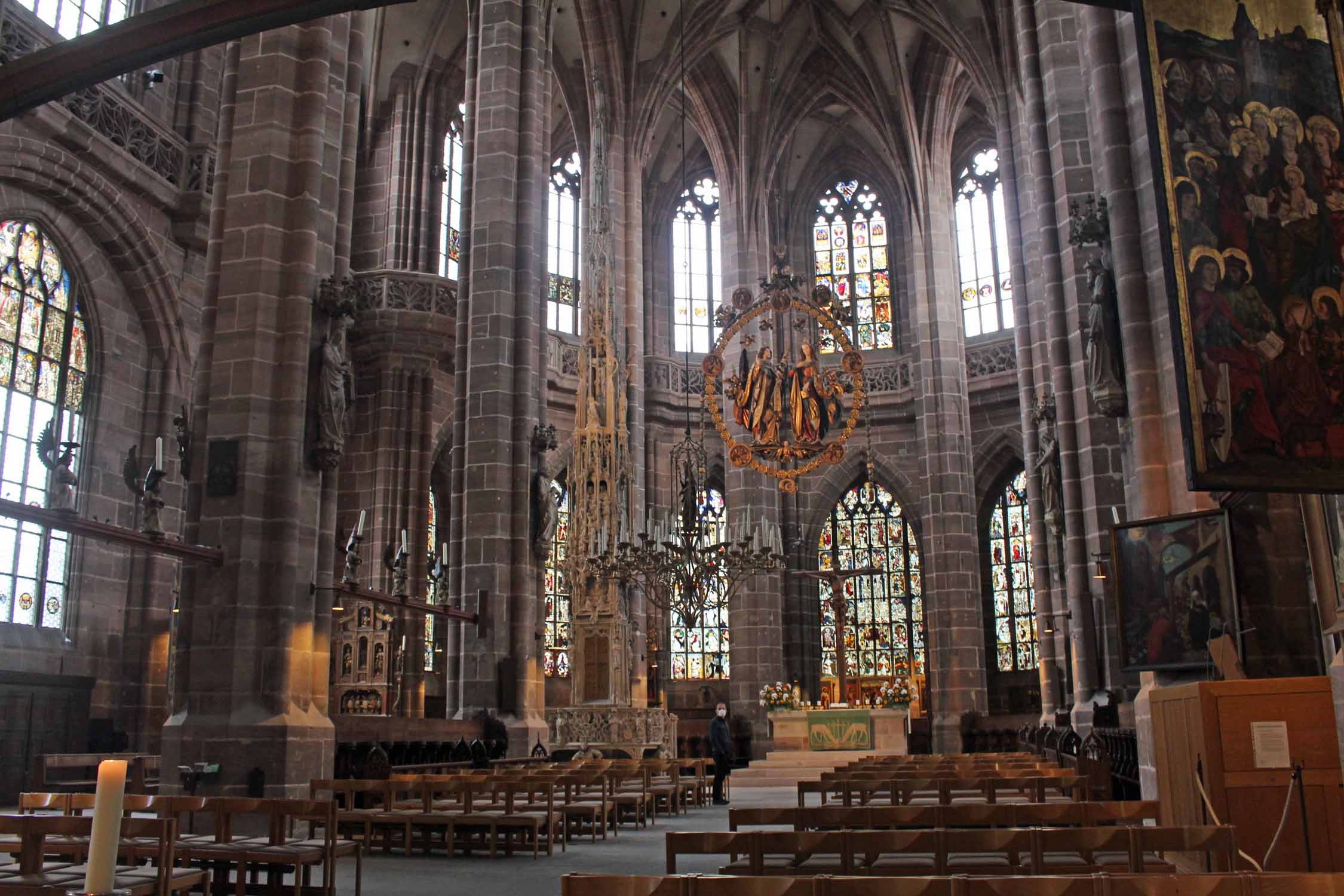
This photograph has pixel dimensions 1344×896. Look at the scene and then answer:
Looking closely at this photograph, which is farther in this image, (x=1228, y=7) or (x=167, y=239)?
(x=167, y=239)

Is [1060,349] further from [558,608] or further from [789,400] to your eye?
[558,608]

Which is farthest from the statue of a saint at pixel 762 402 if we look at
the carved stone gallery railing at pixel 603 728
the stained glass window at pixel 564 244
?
the stained glass window at pixel 564 244

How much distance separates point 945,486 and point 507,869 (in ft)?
67.9

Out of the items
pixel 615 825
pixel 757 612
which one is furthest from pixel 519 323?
pixel 757 612

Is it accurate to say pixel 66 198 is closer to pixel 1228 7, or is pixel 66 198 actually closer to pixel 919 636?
pixel 1228 7

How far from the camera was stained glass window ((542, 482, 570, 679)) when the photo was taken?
27203 millimetres

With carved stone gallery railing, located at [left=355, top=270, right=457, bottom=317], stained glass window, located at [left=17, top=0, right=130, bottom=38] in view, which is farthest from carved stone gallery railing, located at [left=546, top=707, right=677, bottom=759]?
stained glass window, located at [left=17, top=0, right=130, bottom=38]

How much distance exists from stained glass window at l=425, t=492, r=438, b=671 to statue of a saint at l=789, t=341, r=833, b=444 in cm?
711

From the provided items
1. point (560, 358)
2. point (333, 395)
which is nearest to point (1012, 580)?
point (560, 358)

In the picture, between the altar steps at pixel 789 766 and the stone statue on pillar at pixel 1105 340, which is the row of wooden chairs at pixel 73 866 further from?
the altar steps at pixel 789 766

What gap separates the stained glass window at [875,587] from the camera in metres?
29.2

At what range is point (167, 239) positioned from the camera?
19500 mm

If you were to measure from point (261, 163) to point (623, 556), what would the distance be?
714 centimetres

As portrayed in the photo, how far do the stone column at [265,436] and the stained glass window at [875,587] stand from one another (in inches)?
734
